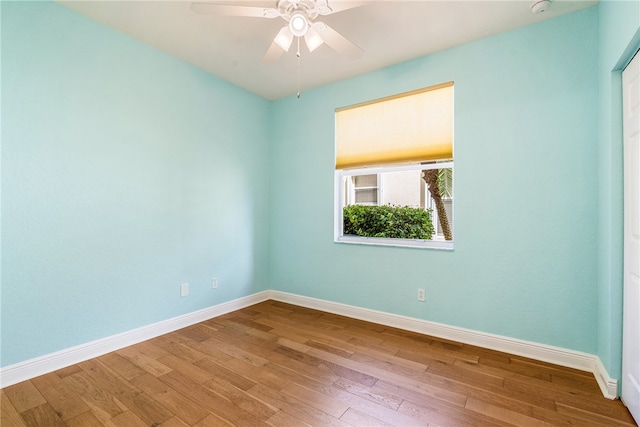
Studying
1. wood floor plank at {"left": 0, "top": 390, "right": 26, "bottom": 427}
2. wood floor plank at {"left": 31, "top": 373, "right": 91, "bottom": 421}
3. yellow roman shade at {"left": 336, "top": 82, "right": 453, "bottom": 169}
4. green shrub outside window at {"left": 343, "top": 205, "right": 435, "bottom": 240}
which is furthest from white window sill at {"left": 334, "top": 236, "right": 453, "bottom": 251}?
wood floor plank at {"left": 0, "top": 390, "right": 26, "bottom": 427}

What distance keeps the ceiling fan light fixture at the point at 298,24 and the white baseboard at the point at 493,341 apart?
2.64m

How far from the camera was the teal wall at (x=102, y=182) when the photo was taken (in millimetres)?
1933

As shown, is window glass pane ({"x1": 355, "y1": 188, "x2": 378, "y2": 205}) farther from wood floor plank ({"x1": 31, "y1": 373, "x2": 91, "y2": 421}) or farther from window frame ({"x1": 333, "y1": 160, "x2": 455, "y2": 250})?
wood floor plank ({"x1": 31, "y1": 373, "x2": 91, "y2": 421})

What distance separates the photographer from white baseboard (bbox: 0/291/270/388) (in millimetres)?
1906

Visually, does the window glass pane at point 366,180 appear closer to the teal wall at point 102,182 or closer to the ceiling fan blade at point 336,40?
the teal wall at point 102,182

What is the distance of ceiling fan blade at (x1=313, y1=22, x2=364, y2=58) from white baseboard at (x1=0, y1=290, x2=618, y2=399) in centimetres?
245

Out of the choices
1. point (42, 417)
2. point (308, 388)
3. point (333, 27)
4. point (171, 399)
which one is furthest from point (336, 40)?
point (42, 417)

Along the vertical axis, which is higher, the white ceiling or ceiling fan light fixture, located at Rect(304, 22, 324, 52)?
the white ceiling

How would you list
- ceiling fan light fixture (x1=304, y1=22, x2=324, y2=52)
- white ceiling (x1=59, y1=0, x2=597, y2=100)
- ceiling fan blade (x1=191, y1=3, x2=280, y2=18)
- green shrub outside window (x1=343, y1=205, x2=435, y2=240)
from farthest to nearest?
green shrub outside window (x1=343, y1=205, x2=435, y2=240), white ceiling (x1=59, y1=0, x2=597, y2=100), ceiling fan light fixture (x1=304, y1=22, x2=324, y2=52), ceiling fan blade (x1=191, y1=3, x2=280, y2=18)

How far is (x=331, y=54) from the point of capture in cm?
272

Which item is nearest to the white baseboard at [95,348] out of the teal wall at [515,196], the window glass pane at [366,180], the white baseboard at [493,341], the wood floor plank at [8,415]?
the wood floor plank at [8,415]

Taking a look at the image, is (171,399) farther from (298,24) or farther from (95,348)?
(298,24)

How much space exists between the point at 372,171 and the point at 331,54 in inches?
49.6

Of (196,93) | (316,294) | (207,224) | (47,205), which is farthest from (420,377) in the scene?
(196,93)
